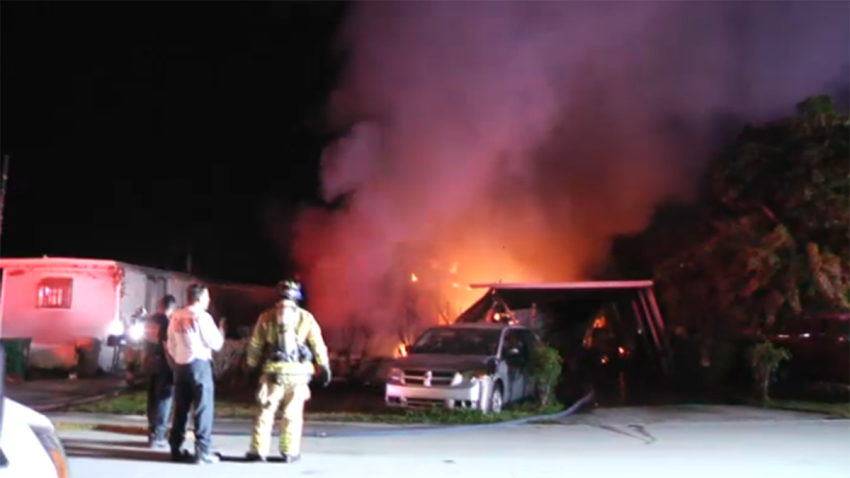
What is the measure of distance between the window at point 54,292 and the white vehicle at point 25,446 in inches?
734

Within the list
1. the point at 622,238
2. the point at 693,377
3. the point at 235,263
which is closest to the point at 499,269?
the point at 622,238

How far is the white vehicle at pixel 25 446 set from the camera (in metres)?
3.05

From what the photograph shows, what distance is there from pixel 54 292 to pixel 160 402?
1348cm

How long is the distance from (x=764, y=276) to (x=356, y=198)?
903 centimetres

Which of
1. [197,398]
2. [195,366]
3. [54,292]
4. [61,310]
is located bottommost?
[197,398]

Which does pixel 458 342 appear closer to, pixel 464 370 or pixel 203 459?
pixel 464 370

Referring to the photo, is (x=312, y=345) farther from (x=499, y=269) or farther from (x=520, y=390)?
(x=499, y=269)

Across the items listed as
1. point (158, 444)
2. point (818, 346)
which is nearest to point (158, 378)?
point (158, 444)

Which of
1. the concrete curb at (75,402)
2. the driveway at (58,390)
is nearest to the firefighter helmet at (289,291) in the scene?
the concrete curb at (75,402)

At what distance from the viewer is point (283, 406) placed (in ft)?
26.2

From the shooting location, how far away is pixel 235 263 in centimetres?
3816

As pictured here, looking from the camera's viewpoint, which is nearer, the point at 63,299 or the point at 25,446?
the point at 25,446

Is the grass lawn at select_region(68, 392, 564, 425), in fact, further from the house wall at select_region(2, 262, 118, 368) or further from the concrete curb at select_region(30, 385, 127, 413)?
the house wall at select_region(2, 262, 118, 368)

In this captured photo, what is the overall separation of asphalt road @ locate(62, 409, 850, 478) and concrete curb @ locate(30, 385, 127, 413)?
2.78 meters
